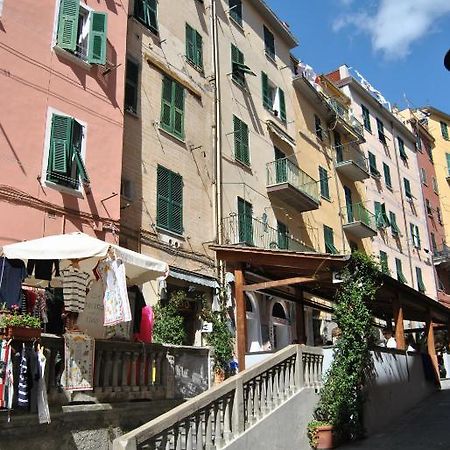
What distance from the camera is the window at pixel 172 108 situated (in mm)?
16922

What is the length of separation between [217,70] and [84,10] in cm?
633

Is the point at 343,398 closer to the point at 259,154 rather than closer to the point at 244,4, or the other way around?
the point at 259,154

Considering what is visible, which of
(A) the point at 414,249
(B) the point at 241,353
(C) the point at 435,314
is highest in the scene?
(A) the point at 414,249

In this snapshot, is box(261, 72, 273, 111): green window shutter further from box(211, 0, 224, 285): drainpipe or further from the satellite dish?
the satellite dish

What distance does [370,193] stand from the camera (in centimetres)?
A: 3155

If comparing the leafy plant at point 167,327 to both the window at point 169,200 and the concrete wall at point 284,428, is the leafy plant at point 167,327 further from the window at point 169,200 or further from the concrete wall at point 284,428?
the concrete wall at point 284,428

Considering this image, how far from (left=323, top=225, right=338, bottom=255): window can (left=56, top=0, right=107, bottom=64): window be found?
14.3 m

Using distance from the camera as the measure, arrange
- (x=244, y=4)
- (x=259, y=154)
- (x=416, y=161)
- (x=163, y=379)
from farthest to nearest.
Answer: (x=416, y=161), (x=244, y=4), (x=259, y=154), (x=163, y=379)

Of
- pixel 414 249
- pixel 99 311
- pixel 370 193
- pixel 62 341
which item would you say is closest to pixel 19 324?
pixel 62 341

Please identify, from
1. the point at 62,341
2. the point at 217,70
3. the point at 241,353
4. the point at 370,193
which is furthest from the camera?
the point at 370,193

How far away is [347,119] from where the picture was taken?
30.8 metres

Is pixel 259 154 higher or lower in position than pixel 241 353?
higher

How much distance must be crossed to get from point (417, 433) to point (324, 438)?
2.34 metres

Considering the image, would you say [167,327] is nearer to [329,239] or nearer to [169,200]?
[169,200]
